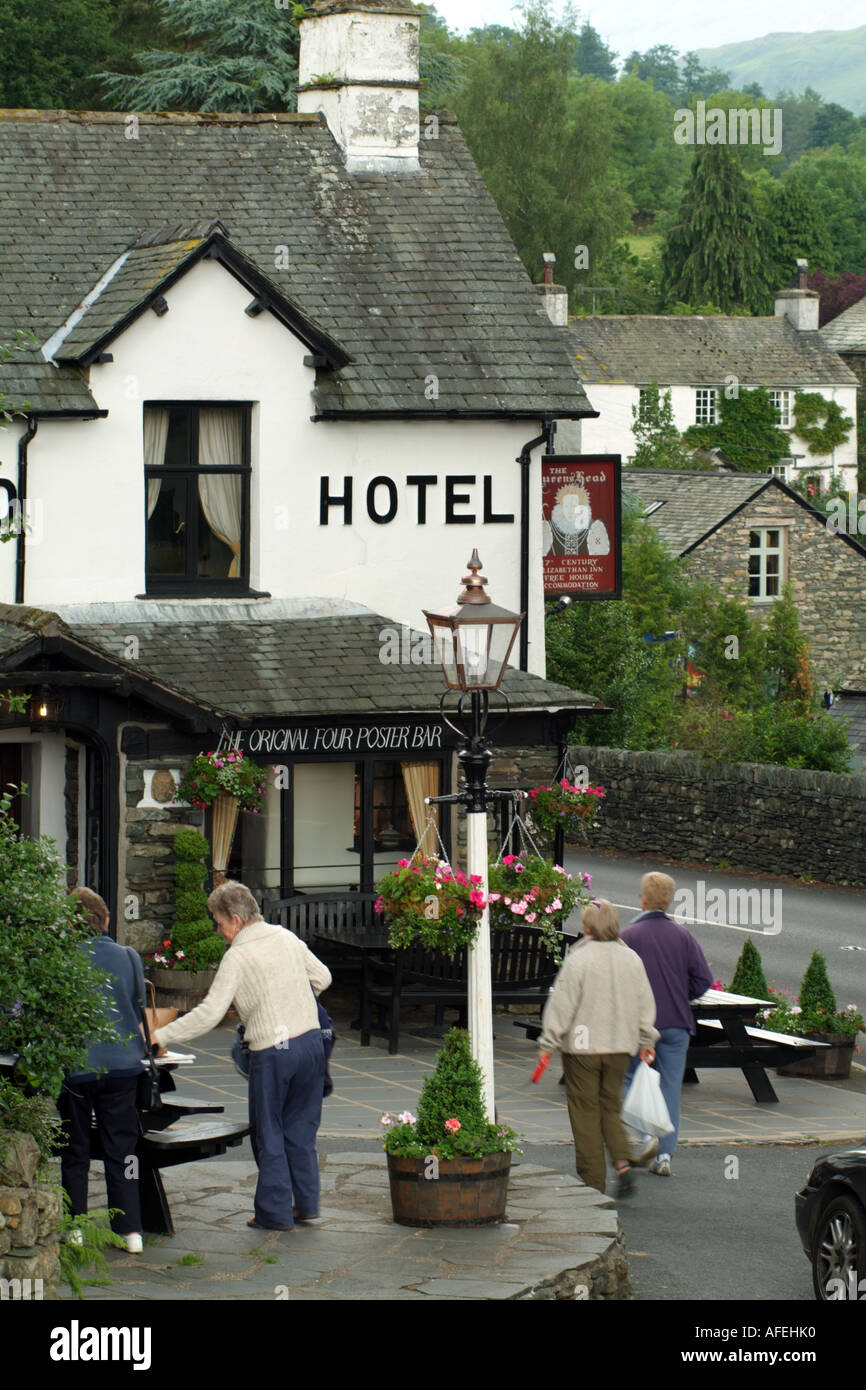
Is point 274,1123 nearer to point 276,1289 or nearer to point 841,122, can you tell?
point 276,1289

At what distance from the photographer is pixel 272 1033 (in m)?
10.3

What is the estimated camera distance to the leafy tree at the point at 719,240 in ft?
293

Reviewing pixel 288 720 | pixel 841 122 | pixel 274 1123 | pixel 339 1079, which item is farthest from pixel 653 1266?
pixel 841 122

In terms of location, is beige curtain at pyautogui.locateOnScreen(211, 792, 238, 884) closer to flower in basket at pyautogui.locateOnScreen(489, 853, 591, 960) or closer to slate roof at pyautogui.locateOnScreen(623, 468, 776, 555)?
flower in basket at pyautogui.locateOnScreen(489, 853, 591, 960)

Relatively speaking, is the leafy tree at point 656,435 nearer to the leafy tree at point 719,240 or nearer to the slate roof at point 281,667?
the leafy tree at point 719,240

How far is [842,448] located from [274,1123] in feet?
204

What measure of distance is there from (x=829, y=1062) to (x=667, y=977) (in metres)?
4.65

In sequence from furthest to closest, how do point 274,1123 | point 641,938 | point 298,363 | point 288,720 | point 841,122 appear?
1. point 841,122
2. point 298,363
3. point 288,720
4. point 641,938
5. point 274,1123

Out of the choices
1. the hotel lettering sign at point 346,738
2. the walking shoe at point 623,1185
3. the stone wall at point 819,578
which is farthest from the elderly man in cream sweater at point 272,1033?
the stone wall at point 819,578

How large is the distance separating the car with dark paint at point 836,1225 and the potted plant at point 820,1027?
6.83 metres

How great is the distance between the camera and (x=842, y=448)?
6994 cm

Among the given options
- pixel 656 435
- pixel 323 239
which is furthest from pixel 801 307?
pixel 323 239

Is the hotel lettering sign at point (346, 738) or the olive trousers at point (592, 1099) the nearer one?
the olive trousers at point (592, 1099)

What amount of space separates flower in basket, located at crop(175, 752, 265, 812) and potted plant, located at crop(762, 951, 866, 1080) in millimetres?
4997
